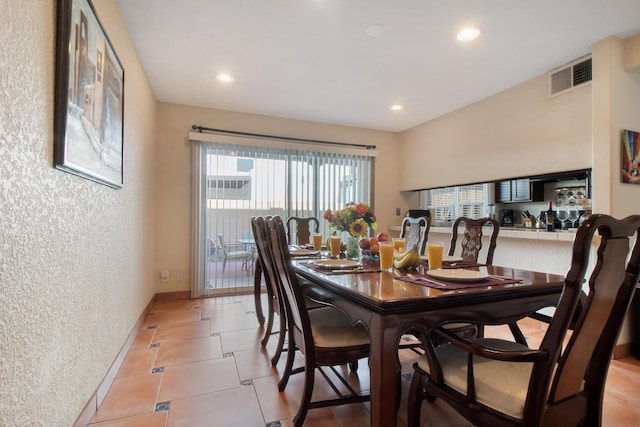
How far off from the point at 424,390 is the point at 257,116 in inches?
157

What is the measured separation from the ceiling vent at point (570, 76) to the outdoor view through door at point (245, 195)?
8.77 ft

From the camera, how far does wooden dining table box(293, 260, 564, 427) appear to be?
3.68 feet

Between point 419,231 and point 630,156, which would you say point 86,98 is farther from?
point 630,156

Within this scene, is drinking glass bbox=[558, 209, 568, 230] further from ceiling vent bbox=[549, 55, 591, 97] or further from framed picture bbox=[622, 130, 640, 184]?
ceiling vent bbox=[549, 55, 591, 97]

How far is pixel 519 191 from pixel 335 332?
289 centimetres

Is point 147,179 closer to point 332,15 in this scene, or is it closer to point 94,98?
point 94,98

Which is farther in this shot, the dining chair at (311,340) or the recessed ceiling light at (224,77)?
the recessed ceiling light at (224,77)

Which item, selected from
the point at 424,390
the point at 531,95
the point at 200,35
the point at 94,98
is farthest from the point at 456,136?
the point at 94,98

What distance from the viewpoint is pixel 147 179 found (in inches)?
130

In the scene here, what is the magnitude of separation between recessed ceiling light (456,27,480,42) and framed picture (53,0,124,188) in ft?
7.99

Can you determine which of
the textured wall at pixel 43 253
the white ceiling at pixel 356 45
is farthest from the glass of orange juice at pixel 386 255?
the white ceiling at pixel 356 45

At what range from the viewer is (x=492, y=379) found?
1.10m

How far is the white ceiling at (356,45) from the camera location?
7.10ft

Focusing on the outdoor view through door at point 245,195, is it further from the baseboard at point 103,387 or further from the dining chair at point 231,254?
the baseboard at point 103,387
